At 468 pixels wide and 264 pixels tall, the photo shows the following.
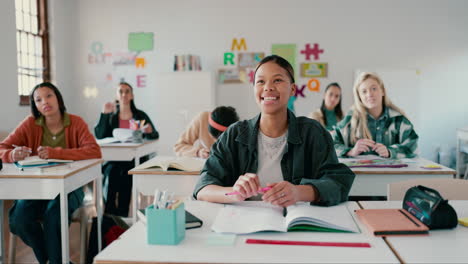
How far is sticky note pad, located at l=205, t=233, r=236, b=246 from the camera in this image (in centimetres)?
115

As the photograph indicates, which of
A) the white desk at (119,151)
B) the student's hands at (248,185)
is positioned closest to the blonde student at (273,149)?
the student's hands at (248,185)

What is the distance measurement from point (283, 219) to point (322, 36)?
16.6 feet

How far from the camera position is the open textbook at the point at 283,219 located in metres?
1.25

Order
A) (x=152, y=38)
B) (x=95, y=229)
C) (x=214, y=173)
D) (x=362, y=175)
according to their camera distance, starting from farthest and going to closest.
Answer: (x=152, y=38)
(x=95, y=229)
(x=362, y=175)
(x=214, y=173)

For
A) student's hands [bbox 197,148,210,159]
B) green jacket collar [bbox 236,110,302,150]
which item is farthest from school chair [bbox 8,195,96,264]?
green jacket collar [bbox 236,110,302,150]

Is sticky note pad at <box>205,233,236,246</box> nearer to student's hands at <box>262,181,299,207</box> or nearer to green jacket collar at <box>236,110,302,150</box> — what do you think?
student's hands at <box>262,181,299,207</box>

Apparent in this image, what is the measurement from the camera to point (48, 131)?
9.56 ft

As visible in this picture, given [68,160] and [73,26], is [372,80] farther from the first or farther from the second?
[73,26]

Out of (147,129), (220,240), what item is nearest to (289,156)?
(220,240)

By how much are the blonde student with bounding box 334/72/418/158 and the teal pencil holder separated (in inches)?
76.2

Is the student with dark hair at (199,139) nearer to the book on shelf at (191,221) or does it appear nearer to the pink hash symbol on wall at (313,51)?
the book on shelf at (191,221)

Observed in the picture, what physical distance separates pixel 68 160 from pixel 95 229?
1.52ft

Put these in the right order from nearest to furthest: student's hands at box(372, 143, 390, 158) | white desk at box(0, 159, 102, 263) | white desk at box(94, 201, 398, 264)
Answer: white desk at box(94, 201, 398, 264) < white desk at box(0, 159, 102, 263) < student's hands at box(372, 143, 390, 158)

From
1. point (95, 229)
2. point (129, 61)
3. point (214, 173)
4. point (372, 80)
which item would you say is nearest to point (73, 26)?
point (129, 61)
